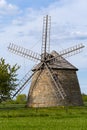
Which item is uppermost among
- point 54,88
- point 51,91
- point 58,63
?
point 58,63

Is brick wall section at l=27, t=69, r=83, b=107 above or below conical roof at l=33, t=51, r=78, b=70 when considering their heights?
below

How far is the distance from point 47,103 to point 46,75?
3.60 metres

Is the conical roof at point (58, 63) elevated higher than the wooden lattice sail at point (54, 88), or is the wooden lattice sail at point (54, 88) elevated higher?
the conical roof at point (58, 63)

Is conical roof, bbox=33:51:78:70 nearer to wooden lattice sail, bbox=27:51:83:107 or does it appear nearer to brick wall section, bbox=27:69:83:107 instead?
wooden lattice sail, bbox=27:51:83:107

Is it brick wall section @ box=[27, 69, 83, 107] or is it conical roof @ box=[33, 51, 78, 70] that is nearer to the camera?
brick wall section @ box=[27, 69, 83, 107]

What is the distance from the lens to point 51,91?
51938mm

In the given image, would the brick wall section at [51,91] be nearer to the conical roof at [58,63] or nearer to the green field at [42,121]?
the conical roof at [58,63]

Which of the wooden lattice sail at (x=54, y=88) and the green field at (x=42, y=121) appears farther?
the wooden lattice sail at (x=54, y=88)

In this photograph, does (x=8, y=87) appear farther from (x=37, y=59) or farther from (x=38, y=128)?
(x=38, y=128)

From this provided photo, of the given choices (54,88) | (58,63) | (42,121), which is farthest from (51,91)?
(42,121)

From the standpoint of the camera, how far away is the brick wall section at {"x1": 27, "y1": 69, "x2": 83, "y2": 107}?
171 feet

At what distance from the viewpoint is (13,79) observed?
50.2 metres

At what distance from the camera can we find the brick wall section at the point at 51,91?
52.0m

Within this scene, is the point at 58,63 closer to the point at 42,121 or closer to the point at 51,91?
the point at 51,91
